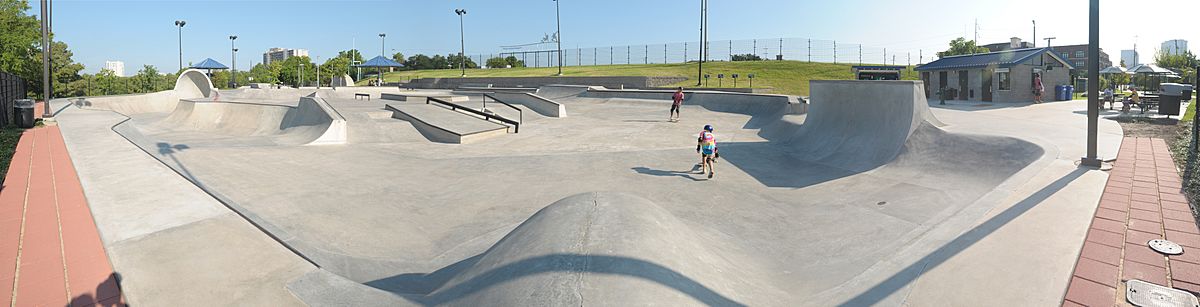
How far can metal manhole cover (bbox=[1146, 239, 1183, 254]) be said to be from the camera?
14.9 ft

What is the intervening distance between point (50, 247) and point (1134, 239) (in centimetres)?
968

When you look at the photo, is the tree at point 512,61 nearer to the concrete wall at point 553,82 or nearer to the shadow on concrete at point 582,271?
the concrete wall at point 553,82

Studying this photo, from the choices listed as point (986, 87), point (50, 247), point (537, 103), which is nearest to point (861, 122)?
point (50, 247)

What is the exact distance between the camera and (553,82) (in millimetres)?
47344

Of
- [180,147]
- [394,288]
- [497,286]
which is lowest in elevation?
[394,288]

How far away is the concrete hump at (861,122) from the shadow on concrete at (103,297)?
36.2ft

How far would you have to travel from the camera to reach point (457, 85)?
174 ft

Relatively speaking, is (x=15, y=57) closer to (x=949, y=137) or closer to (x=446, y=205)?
(x=446, y=205)

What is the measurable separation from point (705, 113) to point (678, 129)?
218 inches

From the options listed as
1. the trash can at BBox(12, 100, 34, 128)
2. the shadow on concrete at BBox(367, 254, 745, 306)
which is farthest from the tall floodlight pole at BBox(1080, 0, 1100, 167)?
the trash can at BBox(12, 100, 34, 128)

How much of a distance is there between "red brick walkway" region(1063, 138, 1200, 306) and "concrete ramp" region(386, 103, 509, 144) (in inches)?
553

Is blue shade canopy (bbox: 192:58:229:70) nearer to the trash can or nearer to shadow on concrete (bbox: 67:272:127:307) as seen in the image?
the trash can

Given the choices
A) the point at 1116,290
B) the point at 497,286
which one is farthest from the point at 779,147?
the point at 497,286

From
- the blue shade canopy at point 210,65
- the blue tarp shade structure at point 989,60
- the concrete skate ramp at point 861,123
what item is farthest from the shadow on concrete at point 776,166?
the blue shade canopy at point 210,65
